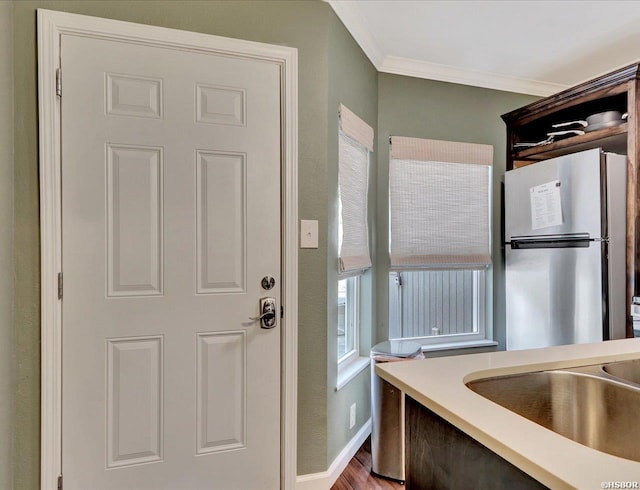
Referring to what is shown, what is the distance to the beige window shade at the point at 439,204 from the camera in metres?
2.62

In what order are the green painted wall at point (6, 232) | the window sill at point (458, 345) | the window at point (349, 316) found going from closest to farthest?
the green painted wall at point (6, 232), the window at point (349, 316), the window sill at point (458, 345)

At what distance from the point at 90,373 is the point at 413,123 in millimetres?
2393

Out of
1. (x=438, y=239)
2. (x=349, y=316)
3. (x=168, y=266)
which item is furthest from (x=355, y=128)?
(x=168, y=266)

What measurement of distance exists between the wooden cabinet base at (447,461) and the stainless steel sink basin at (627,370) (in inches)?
24.7

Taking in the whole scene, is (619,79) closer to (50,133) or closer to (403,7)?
(403,7)

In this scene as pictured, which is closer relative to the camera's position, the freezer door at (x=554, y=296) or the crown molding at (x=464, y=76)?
the freezer door at (x=554, y=296)

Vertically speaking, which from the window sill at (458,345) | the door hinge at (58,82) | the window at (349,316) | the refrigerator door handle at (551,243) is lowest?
the window sill at (458,345)

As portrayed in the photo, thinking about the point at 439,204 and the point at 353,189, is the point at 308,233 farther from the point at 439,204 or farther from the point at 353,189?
the point at 439,204

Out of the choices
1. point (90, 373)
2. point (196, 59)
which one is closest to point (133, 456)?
point (90, 373)

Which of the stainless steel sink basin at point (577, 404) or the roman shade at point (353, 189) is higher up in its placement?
the roman shade at point (353, 189)

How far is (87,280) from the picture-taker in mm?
1500

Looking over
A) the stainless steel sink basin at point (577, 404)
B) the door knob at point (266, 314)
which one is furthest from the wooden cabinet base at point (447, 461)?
the door knob at point (266, 314)

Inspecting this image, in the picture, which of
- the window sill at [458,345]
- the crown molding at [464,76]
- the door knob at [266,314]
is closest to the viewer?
the door knob at [266,314]

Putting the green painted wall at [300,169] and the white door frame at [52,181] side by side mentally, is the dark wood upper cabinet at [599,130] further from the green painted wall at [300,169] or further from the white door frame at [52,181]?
the white door frame at [52,181]
